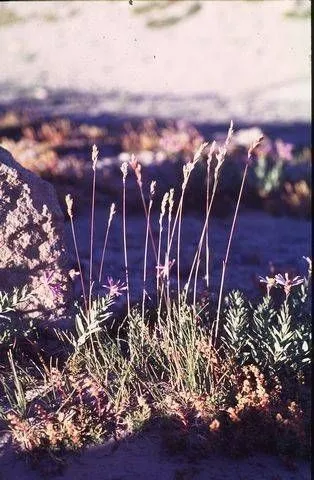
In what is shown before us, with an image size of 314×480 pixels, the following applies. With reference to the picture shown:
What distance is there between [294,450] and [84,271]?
2.50 m

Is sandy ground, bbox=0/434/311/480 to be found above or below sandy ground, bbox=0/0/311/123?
below

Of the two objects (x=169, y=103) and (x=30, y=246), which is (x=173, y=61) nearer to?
(x=169, y=103)

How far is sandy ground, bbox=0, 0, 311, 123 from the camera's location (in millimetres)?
18531

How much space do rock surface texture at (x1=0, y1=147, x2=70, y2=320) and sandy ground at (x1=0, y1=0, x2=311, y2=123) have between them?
40.1 ft

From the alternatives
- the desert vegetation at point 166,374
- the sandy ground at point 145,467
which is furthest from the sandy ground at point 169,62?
the sandy ground at point 145,467

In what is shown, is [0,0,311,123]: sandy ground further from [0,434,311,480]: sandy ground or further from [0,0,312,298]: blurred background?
[0,434,311,480]: sandy ground

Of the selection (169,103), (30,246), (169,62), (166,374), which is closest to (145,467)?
(166,374)

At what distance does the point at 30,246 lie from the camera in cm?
472

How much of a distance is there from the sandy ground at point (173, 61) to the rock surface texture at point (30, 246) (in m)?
12.2

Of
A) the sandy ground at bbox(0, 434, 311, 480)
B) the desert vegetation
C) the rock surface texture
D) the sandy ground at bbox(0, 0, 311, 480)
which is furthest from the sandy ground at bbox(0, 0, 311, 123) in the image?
the sandy ground at bbox(0, 434, 311, 480)

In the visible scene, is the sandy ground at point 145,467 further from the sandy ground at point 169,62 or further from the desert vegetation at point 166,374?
the sandy ground at point 169,62

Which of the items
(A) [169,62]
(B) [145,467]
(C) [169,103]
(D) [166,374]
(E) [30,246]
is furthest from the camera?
(A) [169,62]

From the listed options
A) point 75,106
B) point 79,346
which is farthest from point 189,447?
point 75,106

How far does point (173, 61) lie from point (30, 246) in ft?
66.7
